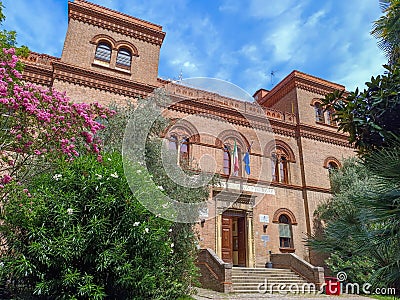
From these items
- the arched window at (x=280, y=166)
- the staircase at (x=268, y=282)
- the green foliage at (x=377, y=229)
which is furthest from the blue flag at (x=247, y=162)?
the green foliage at (x=377, y=229)

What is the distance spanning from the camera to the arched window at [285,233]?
14.5m

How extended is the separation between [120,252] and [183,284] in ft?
11.1

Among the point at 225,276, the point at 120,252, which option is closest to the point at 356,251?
the point at 120,252

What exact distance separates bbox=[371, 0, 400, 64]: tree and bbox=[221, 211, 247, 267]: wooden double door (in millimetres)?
10516

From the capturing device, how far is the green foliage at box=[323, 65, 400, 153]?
3188 mm

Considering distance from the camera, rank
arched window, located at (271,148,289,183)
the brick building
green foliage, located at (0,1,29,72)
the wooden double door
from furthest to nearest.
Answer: arched window, located at (271,148,289,183) < the wooden double door < the brick building < green foliage, located at (0,1,29,72)

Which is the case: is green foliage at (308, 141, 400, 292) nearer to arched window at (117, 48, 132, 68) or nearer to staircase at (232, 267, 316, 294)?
staircase at (232, 267, 316, 294)

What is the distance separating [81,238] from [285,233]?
11.6 metres

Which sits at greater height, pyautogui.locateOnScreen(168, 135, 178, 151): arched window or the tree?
pyautogui.locateOnScreen(168, 135, 178, 151): arched window

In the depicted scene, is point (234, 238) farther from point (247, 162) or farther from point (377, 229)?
point (377, 229)

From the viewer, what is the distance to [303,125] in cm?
1719

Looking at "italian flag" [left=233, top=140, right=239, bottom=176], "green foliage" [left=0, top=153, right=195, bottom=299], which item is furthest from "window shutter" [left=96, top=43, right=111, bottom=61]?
"green foliage" [left=0, top=153, right=195, bottom=299]

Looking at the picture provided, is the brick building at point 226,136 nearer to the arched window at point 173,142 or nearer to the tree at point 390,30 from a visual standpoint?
the arched window at point 173,142

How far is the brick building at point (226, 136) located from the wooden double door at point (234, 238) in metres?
0.04
